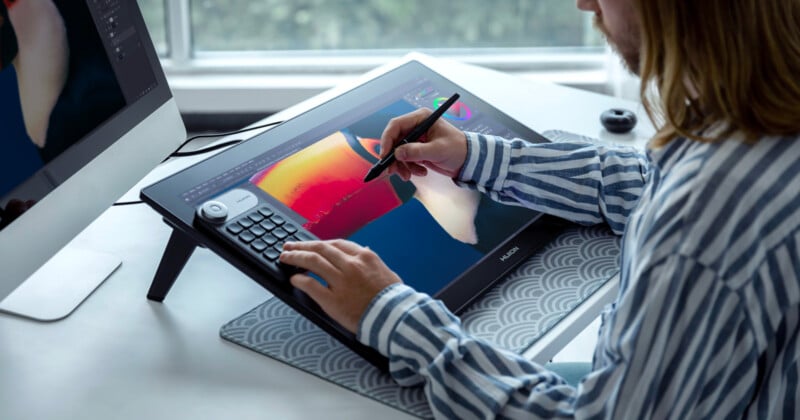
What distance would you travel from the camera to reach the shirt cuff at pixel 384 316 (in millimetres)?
810

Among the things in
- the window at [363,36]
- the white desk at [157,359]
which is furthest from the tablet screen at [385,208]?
the window at [363,36]

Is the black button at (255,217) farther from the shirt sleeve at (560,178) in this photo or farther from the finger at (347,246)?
the shirt sleeve at (560,178)

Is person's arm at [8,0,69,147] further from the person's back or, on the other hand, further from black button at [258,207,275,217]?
the person's back

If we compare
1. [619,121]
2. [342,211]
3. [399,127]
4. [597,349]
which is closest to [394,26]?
[619,121]

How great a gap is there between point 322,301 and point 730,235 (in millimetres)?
356

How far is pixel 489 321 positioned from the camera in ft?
3.01

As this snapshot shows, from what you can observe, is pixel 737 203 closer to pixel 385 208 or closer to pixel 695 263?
pixel 695 263

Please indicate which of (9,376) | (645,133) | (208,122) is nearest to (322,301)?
(9,376)

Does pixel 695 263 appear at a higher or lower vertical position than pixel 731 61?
lower

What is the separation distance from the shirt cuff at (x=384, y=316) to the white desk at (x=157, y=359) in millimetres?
54

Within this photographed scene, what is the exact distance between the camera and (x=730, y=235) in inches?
26.5

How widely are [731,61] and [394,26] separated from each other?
59.9 inches

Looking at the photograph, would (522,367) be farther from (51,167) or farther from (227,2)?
(227,2)

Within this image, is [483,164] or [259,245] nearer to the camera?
[259,245]
